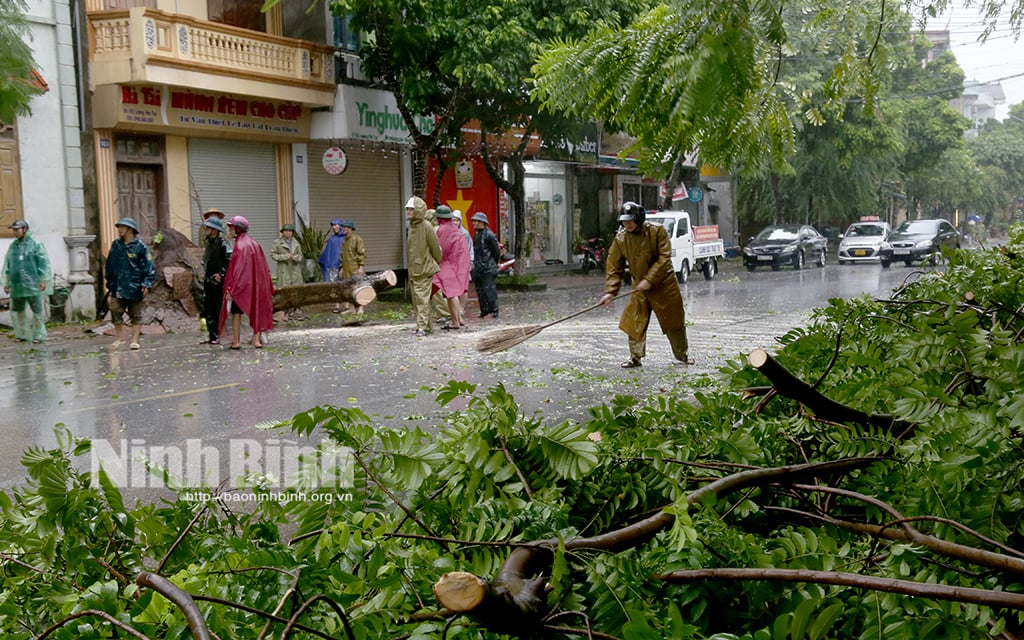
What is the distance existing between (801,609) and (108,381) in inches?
395

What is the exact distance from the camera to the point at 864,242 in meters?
34.5

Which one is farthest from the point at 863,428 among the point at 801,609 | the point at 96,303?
the point at 96,303

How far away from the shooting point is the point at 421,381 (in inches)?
388

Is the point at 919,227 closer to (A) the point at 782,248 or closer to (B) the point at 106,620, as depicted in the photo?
(A) the point at 782,248

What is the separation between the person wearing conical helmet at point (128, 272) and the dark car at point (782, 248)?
75.5 feet

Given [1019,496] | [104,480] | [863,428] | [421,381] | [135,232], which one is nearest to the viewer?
[1019,496]

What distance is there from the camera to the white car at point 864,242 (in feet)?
112

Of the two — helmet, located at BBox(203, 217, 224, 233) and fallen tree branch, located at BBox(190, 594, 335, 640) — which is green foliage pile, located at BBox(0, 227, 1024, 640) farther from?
helmet, located at BBox(203, 217, 224, 233)

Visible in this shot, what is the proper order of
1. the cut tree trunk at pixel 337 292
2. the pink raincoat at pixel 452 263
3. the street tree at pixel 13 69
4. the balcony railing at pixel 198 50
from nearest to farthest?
the street tree at pixel 13 69 → the pink raincoat at pixel 452 263 → the cut tree trunk at pixel 337 292 → the balcony railing at pixel 198 50

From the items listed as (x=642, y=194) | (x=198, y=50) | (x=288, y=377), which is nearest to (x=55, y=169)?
(x=198, y=50)

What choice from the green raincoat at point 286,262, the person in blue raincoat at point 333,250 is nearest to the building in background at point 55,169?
the green raincoat at point 286,262

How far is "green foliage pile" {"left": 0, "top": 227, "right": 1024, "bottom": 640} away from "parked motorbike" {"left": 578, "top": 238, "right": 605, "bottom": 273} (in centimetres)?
2791

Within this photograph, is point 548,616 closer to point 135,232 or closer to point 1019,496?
point 1019,496

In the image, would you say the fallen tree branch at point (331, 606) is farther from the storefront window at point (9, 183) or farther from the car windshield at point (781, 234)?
the car windshield at point (781, 234)
